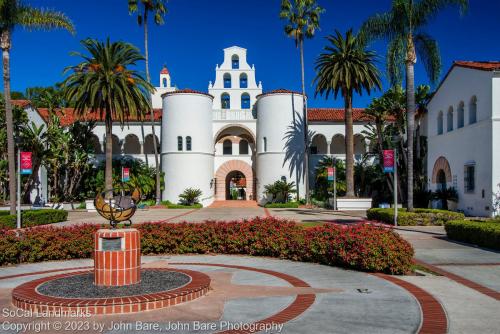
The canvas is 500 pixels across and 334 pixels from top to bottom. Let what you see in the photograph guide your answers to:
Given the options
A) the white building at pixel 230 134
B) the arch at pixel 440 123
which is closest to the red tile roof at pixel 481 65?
the arch at pixel 440 123

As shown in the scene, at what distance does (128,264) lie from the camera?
28.1ft

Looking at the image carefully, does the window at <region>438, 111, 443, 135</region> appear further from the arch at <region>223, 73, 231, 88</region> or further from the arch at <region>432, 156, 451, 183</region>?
the arch at <region>223, 73, 231, 88</region>

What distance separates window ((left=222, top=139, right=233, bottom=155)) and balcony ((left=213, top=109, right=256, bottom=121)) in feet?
14.4

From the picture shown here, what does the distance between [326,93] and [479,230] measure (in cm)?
2276

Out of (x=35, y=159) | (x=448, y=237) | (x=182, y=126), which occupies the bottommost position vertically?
(x=448, y=237)

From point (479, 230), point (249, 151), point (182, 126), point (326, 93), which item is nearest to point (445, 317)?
point (479, 230)

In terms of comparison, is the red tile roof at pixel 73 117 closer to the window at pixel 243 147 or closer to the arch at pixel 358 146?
the window at pixel 243 147

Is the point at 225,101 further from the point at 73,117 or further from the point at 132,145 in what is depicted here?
the point at 73,117

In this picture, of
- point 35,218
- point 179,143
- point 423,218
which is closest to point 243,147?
point 179,143

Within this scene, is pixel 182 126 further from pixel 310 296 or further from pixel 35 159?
pixel 310 296

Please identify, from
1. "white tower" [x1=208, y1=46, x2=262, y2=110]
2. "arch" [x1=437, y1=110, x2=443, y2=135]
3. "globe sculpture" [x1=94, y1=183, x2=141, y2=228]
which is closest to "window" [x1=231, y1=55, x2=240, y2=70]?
"white tower" [x1=208, y1=46, x2=262, y2=110]

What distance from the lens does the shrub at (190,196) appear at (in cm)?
4244

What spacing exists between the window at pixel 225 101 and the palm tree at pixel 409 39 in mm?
26672

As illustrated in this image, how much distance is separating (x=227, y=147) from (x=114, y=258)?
42898 millimetres
